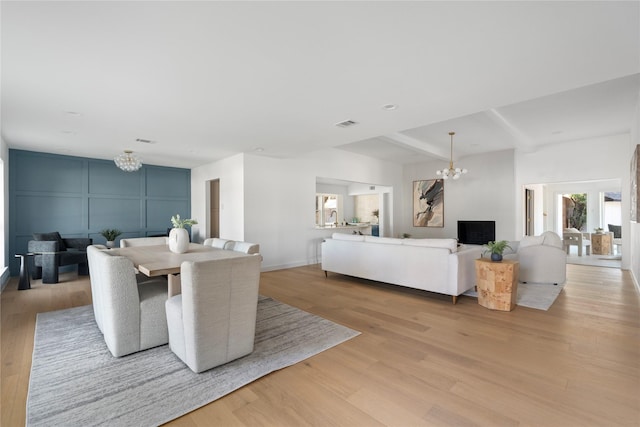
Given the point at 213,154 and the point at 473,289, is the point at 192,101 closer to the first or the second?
the point at 213,154

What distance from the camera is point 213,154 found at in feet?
19.3

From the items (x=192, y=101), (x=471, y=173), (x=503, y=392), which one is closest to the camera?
(x=503, y=392)

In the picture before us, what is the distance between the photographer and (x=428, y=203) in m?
8.68

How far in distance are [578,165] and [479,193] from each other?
2.01 metres

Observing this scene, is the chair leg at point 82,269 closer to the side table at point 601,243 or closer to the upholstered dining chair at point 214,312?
the upholstered dining chair at point 214,312

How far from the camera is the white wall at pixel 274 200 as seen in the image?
5.82 meters

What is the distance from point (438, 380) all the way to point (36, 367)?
118 inches

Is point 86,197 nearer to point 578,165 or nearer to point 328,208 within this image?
point 328,208

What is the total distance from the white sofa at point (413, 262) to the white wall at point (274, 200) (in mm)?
1576

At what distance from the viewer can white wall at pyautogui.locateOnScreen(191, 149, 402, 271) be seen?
582cm

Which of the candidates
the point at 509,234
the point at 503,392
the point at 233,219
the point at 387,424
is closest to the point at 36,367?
the point at 387,424

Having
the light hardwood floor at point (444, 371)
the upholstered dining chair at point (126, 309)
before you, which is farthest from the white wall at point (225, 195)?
the upholstered dining chair at point (126, 309)

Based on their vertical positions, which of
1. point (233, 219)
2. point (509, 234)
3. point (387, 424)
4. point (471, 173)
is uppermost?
point (471, 173)

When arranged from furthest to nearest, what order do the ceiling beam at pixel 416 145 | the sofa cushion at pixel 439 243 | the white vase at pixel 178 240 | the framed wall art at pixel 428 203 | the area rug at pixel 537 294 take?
the framed wall art at pixel 428 203
the ceiling beam at pixel 416 145
the sofa cushion at pixel 439 243
the area rug at pixel 537 294
the white vase at pixel 178 240
